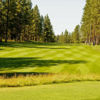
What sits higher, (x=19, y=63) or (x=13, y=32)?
(x=13, y=32)

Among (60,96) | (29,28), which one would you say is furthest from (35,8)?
(60,96)

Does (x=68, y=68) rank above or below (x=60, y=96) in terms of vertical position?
below

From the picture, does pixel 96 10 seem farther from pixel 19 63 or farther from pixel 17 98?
pixel 17 98

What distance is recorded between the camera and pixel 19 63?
66.3ft

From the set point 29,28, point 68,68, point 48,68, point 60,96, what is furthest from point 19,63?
point 29,28

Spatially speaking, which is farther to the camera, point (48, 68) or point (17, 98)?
point (48, 68)

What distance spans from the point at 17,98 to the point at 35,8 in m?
101

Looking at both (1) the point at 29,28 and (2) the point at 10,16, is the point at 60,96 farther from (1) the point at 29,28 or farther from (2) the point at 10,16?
(1) the point at 29,28

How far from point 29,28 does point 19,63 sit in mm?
71016

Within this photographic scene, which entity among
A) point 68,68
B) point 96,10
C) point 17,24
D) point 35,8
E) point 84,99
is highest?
point 35,8

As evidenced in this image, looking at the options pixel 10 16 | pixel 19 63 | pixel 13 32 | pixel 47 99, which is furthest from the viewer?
pixel 13 32

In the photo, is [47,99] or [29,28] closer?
[47,99]

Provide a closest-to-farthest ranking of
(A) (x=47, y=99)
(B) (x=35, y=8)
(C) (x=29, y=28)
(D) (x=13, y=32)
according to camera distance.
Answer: (A) (x=47, y=99) < (D) (x=13, y=32) < (C) (x=29, y=28) < (B) (x=35, y=8)

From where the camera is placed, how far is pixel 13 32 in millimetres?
64312
